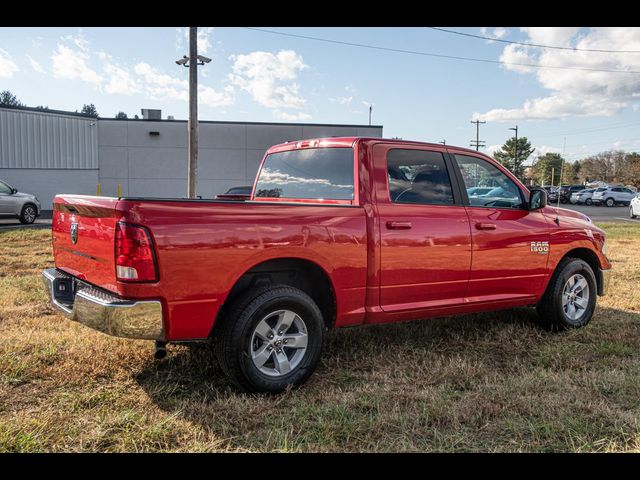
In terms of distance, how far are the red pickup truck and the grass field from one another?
0.36 m

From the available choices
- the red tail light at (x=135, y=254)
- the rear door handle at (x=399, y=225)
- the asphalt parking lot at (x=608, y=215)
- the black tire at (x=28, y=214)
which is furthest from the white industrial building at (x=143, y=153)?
the red tail light at (x=135, y=254)

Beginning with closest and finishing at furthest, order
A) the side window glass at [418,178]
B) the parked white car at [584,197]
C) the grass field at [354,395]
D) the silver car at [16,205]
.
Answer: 1. the grass field at [354,395]
2. the side window glass at [418,178]
3. the silver car at [16,205]
4. the parked white car at [584,197]

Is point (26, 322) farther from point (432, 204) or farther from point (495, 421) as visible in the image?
point (495, 421)

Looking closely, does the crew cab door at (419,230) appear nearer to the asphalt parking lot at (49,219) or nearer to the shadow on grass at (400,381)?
the shadow on grass at (400,381)

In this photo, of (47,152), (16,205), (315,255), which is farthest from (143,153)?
(315,255)

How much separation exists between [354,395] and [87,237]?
2141mm

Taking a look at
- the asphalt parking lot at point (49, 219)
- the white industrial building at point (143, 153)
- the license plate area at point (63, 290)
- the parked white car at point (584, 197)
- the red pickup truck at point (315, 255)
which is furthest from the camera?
the parked white car at point (584, 197)

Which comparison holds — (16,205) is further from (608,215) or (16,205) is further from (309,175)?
(608,215)

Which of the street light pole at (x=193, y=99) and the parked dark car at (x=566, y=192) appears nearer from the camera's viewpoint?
the street light pole at (x=193, y=99)

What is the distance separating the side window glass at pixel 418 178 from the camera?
14.9ft

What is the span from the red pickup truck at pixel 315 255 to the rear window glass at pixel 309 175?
14mm
